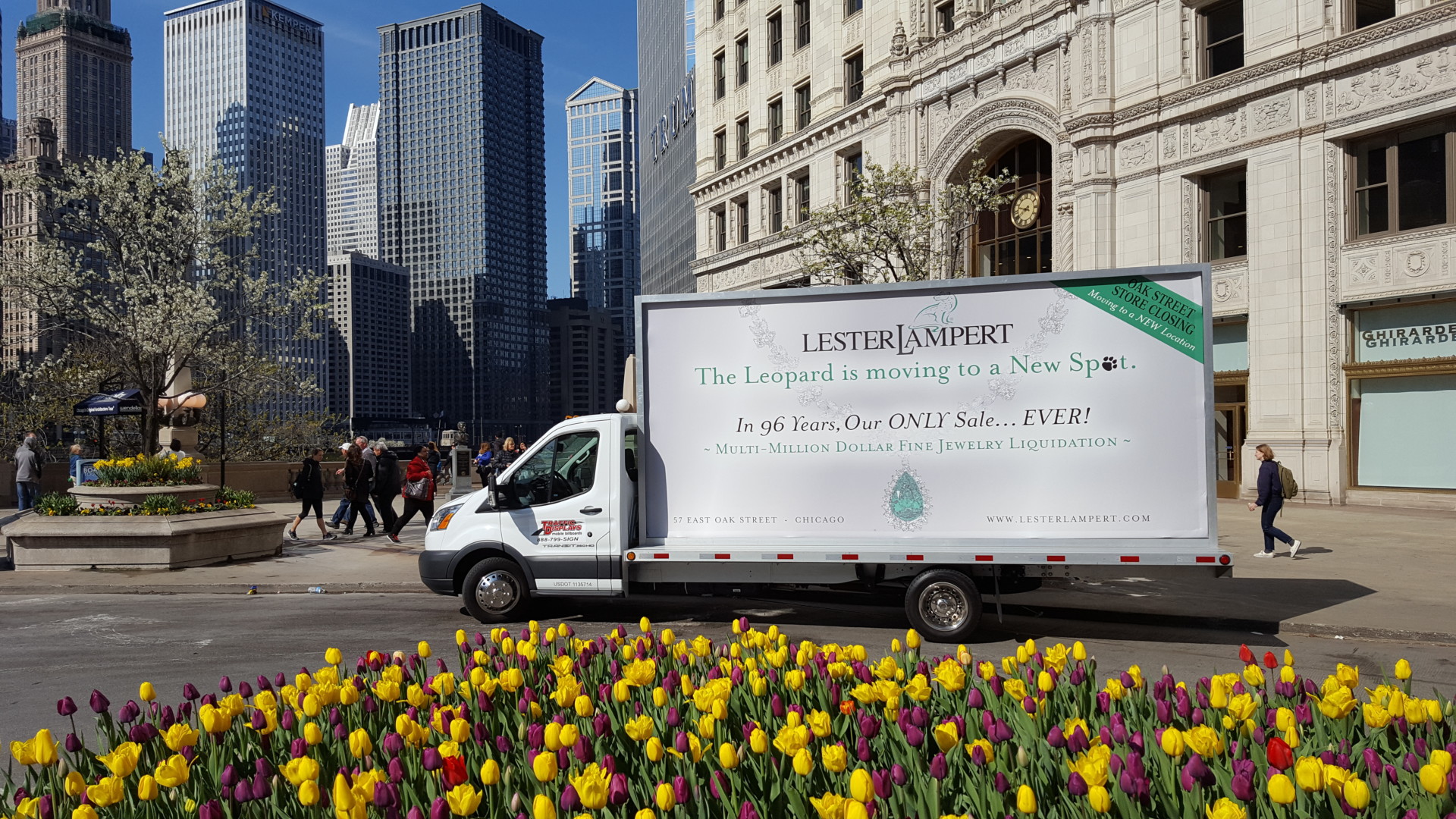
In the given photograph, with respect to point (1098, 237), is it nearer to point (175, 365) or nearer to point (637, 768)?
point (175, 365)

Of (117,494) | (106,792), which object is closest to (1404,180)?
(117,494)

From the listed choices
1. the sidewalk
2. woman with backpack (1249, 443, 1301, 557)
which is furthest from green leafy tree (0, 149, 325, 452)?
woman with backpack (1249, 443, 1301, 557)

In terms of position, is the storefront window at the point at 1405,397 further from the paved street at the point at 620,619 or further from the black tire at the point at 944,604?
the black tire at the point at 944,604

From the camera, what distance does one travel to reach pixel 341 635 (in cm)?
1007

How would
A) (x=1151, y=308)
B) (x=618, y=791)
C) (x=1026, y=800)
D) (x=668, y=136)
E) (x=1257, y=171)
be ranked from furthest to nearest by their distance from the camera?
(x=668, y=136) → (x=1257, y=171) → (x=1151, y=308) → (x=618, y=791) → (x=1026, y=800)

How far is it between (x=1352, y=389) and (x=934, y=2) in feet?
59.6

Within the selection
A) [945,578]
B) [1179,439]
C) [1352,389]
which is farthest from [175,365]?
[1352,389]

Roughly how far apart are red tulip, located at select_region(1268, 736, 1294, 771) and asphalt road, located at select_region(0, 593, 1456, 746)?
589cm

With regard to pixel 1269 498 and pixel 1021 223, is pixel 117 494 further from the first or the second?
pixel 1021 223

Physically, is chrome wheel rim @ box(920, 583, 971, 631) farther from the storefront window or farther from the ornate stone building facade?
the storefront window

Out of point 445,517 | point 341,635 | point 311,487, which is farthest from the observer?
point 311,487

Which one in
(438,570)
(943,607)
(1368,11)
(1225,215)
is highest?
(1368,11)

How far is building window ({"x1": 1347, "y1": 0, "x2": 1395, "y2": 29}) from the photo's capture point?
2305 cm

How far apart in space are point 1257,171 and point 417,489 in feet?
68.7
